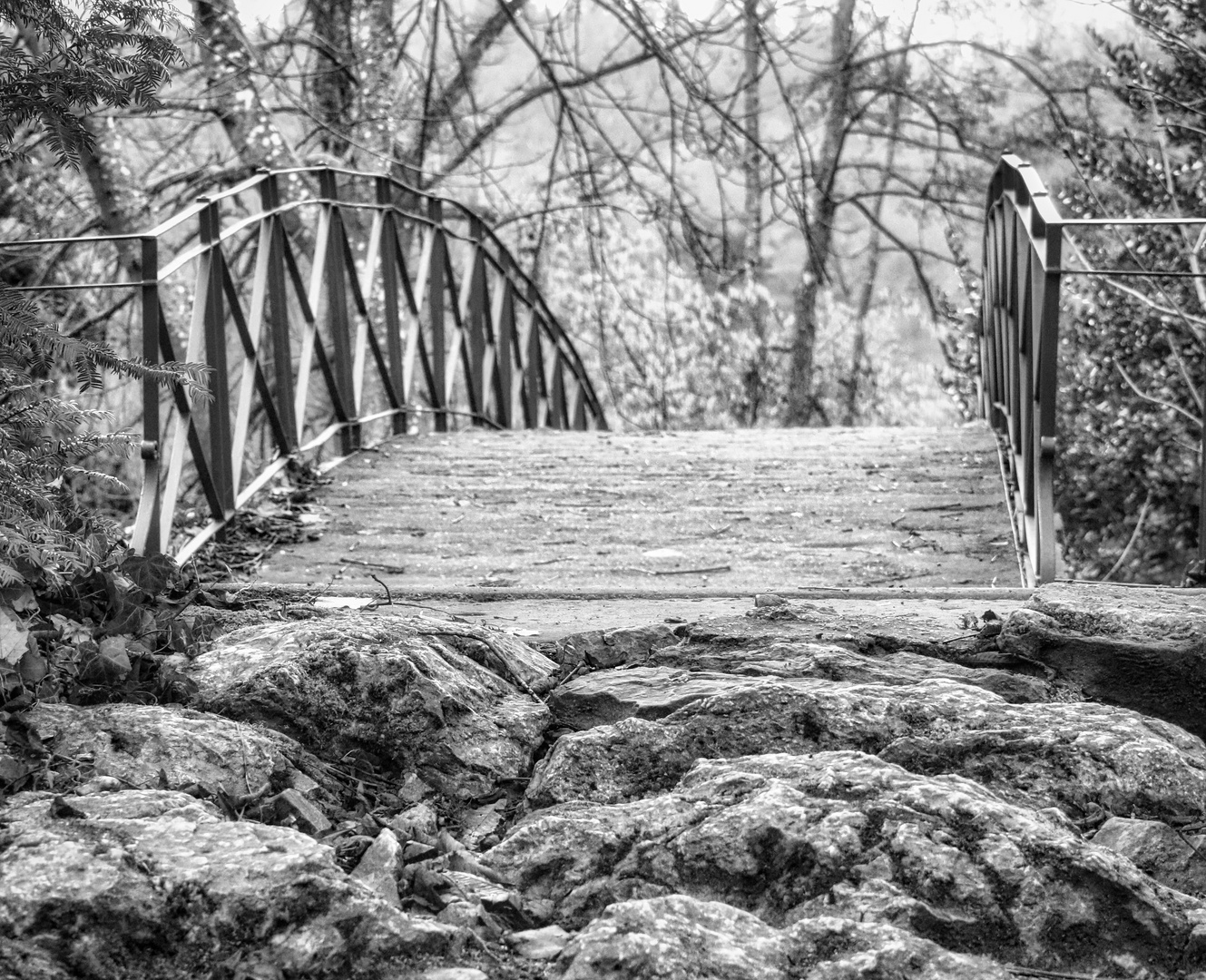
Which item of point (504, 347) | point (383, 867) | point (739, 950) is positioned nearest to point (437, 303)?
point (504, 347)

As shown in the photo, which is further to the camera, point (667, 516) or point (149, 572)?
point (667, 516)

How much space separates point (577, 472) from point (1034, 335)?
2198mm

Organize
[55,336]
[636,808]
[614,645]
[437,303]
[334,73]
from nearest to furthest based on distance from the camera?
[636,808] < [55,336] < [614,645] < [437,303] < [334,73]

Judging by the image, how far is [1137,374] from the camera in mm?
7406

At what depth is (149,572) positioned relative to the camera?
2.84m

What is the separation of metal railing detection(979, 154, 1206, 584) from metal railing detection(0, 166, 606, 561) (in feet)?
7.45

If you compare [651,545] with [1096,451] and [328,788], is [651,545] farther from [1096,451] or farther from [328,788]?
[1096,451]

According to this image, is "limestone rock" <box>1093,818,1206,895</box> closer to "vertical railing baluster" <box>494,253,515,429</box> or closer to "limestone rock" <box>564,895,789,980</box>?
"limestone rock" <box>564,895,789,980</box>

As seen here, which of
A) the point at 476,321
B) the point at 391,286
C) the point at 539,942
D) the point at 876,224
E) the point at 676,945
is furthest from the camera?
the point at 876,224

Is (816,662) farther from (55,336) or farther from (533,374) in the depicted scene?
(533,374)

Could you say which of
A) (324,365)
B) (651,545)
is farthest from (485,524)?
(324,365)

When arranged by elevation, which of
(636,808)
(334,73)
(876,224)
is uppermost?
(334,73)

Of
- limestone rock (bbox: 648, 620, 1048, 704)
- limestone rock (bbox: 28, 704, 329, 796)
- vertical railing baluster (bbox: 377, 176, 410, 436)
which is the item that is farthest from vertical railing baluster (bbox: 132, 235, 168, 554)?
vertical railing baluster (bbox: 377, 176, 410, 436)

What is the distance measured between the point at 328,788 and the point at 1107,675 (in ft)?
4.72
